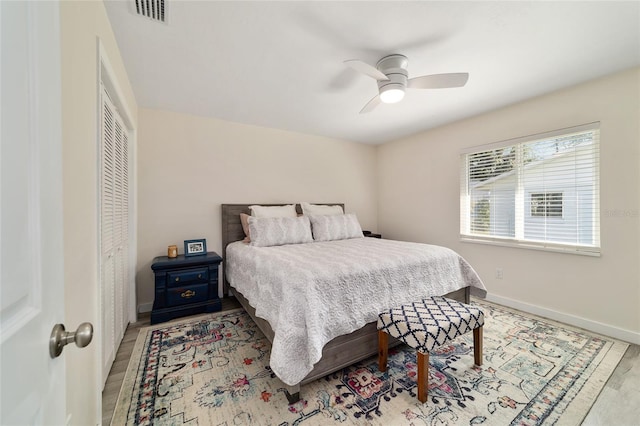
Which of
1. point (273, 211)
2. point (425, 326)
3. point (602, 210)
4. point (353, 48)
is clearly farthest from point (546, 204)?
point (273, 211)

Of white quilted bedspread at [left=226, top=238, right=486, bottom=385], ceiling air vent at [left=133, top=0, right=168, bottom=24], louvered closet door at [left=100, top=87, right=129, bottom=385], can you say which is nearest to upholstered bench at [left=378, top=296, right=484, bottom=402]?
white quilted bedspread at [left=226, top=238, right=486, bottom=385]

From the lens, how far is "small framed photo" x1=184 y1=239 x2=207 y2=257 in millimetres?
3059

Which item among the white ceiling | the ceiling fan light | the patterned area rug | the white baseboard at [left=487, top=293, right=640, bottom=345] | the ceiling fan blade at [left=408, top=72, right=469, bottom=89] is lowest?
the patterned area rug

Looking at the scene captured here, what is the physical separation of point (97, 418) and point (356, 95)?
3097 mm

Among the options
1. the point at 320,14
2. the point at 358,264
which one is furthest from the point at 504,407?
the point at 320,14

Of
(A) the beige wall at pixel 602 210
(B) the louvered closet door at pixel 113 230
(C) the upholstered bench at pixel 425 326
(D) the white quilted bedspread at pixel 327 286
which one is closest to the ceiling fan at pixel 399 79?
(D) the white quilted bedspread at pixel 327 286

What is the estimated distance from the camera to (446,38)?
6.01ft

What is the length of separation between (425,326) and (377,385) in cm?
54

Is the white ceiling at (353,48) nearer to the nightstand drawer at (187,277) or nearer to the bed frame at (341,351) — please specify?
the nightstand drawer at (187,277)

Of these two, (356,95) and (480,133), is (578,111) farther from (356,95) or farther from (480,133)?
(356,95)

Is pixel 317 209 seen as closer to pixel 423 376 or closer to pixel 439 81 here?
pixel 439 81

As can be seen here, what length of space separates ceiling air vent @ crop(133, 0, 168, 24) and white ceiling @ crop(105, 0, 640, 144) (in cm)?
4

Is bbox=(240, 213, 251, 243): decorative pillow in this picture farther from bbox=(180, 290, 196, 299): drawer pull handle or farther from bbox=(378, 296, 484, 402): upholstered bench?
bbox=(378, 296, 484, 402): upholstered bench

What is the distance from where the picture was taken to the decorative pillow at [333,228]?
3.41m
